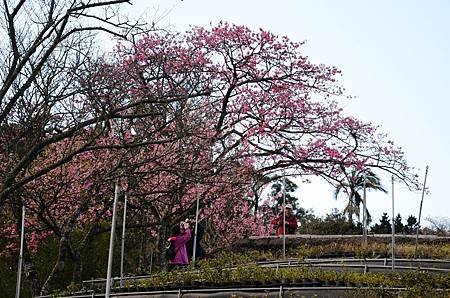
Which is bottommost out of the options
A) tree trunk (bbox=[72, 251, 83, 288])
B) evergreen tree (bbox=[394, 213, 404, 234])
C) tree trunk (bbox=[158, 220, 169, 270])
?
tree trunk (bbox=[72, 251, 83, 288])

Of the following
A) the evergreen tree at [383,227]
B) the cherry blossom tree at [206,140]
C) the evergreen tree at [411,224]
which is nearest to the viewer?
the cherry blossom tree at [206,140]

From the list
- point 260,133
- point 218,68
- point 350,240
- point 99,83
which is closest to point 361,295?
point 99,83

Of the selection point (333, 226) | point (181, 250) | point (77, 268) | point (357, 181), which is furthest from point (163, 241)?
point (333, 226)

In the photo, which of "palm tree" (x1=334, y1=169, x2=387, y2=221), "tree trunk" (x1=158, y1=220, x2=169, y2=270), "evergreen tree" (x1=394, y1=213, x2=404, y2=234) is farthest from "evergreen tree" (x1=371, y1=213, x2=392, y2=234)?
"tree trunk" (x1=158, y1=220, x2=169, y2=270)

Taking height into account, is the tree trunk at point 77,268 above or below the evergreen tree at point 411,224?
below

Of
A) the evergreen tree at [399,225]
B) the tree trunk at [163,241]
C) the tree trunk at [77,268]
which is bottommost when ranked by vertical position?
the tree trunk at [77,268]

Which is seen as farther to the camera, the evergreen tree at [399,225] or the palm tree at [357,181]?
the evergreen tree at [399,225]

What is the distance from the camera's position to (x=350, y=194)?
58.9 ft

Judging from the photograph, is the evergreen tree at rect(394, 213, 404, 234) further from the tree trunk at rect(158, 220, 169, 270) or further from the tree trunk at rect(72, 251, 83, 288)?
the tree trunk at rect(72, 251, 83, 288)

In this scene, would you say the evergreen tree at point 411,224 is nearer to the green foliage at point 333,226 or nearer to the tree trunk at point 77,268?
the green foliage at point 333,226

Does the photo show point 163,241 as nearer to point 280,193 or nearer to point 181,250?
point 181,250

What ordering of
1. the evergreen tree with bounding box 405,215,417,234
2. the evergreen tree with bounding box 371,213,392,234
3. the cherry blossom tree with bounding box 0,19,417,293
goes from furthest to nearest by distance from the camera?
1. the evergreen tree with bounding box 371,213,392,234
2. the evergreen tree with bounding box 405,215,417,234
3. the cherry blossom tree with bounding box 0,19,417,293

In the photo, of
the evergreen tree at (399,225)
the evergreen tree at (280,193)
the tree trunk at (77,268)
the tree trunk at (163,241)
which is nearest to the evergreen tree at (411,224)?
the evergreen tree at (399,225)

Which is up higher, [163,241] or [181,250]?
[163,241]
